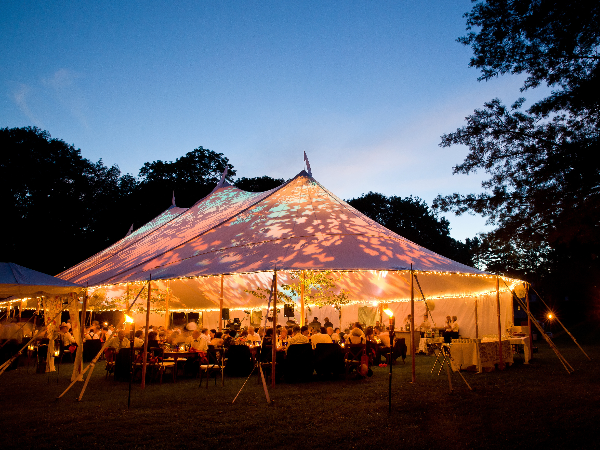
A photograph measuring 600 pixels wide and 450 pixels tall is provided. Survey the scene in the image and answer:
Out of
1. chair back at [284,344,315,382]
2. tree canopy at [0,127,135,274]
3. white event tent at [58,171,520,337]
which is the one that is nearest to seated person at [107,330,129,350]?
white event tent at [58,171,520,337]

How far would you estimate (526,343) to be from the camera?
11.1 m

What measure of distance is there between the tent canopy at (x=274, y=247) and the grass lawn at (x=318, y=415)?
202 cm

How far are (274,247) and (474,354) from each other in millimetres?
4775

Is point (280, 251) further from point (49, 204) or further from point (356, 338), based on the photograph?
point (49, 204)

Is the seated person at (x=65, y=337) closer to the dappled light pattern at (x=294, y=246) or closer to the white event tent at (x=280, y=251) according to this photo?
the white event tent at (x=280, y=251)

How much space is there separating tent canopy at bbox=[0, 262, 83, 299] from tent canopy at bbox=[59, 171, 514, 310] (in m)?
0.67

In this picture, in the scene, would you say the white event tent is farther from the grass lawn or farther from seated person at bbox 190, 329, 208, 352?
the grass lawn

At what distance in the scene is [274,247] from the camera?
887 cm

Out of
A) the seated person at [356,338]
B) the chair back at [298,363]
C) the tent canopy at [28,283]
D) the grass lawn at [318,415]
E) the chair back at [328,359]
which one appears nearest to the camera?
the grass lawn at [318,415]

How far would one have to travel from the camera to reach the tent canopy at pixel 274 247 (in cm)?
829

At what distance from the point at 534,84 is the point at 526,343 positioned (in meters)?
6.09

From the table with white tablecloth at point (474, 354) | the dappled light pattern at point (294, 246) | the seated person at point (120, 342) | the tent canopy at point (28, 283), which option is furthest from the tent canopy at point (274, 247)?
the table with white tablecloth at point (474, 354)

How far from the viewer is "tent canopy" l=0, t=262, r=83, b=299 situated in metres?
7.79

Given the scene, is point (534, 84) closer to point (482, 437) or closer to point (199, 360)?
point (482, 437)
